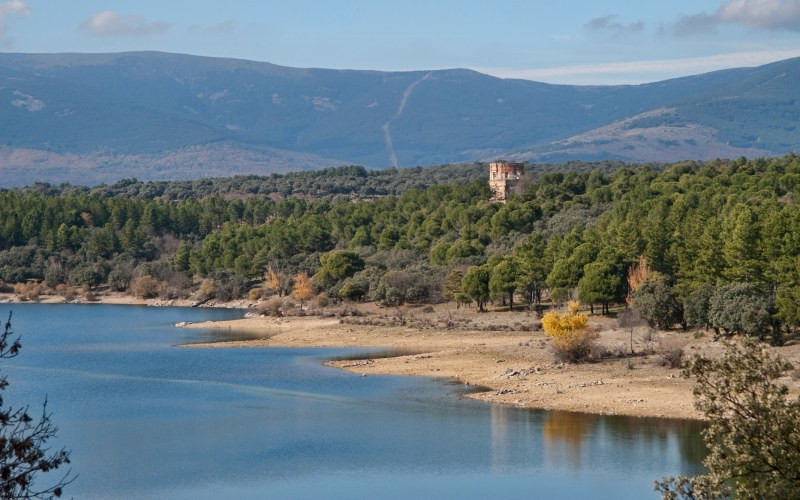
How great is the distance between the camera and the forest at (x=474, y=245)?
5316cm

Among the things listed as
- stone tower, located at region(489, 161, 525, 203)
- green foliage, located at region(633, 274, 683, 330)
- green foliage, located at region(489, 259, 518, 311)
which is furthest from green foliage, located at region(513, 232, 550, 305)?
stone tower, located at region(489, 161, 525, 203)

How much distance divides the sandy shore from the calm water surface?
4.61ft

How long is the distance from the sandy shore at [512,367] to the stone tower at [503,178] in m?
41.7

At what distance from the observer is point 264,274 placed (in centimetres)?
9575

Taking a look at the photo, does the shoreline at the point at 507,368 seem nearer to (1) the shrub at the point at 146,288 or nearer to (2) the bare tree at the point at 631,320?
(2) the bare tree at the point at 631,320

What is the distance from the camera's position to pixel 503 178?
11412cm

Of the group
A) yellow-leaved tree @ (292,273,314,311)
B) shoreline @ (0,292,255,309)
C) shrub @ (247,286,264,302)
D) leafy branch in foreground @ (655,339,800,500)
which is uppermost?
leafy branch in foreground @ (655,339,800,500)

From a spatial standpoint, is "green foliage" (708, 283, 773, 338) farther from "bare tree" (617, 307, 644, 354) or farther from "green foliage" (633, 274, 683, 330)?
"bare tree" (617, 307, 644, 354)

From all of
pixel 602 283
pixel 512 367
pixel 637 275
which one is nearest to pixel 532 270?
pixel 602 283

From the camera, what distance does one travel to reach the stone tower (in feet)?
361

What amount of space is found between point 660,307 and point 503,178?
199ft

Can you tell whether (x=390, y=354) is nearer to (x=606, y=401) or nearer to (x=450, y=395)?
(x=450, y=395)

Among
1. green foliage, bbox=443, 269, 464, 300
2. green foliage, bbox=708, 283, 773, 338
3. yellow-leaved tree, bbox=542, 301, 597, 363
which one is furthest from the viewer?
green foliage, bbox=443, 269, 464, 300

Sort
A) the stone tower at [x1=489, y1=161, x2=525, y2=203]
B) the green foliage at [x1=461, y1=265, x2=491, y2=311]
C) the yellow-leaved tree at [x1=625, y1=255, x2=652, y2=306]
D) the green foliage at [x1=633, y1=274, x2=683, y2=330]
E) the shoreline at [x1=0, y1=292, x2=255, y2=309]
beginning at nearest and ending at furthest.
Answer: the green foliage at [x1=633, y1=274, x2=683, y2=330], the yellow-leaved tree at [x1=625, y1=255, x2=652, y2=306], the green foliage at [x1=461, y1=265, x2=491, y2=311], the shoreline at [x1=0, y1=292, x2=255, y2=309], the stone tower at [x1=489, y1=161, x2=525, y2=203]
